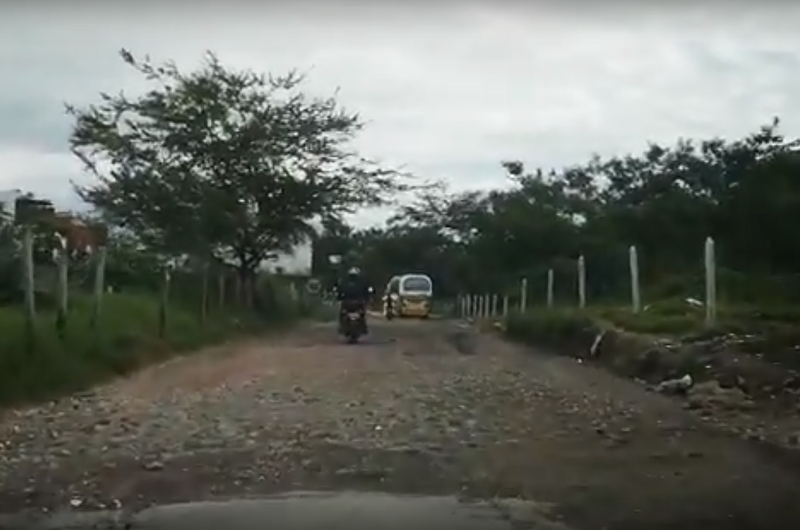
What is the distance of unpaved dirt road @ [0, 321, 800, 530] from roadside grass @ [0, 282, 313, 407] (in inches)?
19.2

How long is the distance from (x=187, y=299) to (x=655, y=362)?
1466cm

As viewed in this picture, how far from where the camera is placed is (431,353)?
961 inches

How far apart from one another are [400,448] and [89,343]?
28.4 ft

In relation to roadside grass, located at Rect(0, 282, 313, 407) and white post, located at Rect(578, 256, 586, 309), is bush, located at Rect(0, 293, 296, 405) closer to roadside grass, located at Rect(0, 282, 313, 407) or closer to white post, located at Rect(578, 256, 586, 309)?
roadside grass, located at Rect(0, 282, 313, 407)

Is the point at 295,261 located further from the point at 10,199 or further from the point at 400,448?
the point at 400,448

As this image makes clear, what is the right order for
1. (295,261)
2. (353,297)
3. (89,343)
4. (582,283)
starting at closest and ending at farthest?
(89,343) < (582,283) < (353,297) < (295,261)

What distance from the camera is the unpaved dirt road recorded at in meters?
8.17

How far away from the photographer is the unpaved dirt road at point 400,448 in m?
8.17

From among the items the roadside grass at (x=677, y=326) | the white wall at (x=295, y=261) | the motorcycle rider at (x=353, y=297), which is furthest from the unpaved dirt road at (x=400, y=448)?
the white wall at (x=295, y=261)

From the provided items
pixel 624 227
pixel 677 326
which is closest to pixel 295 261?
pixel 624 227

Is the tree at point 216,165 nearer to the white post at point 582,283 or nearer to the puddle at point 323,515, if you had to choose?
the white post at point 582,283

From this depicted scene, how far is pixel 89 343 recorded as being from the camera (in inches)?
707

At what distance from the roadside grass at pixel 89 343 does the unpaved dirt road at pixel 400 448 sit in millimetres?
488

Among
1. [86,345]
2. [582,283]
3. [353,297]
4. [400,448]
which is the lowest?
[400,448]
